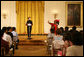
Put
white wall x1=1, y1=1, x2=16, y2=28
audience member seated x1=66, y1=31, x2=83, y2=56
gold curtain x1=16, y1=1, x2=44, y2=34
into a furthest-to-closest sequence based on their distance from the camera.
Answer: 1. gold curtain x1=16, y1=1, x2=44, y2=34
2. white wall x1=1, y1=1, x2=16, y2=28
3. audience member seated x1=66, y1=31, x2=83, y2=56

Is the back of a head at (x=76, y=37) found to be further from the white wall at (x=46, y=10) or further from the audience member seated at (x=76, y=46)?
the white wall at (x=46, y=10)

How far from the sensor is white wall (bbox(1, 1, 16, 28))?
Result: 575 inches

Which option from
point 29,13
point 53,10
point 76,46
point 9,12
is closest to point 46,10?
point 53,10

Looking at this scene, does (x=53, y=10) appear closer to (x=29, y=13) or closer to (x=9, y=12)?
(x=29, y=13)

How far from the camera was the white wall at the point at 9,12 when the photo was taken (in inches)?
575

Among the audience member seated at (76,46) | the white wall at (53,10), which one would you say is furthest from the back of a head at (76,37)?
the white wall at (53,10)

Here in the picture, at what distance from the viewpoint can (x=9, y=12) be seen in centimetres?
1462

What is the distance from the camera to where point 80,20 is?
15.0 metres

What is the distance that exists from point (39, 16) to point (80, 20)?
343cm

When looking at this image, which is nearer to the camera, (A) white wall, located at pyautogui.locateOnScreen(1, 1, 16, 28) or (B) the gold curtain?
(A) white wall, located at pyautogui.locateOnScreen(1, 1, 16, 28)

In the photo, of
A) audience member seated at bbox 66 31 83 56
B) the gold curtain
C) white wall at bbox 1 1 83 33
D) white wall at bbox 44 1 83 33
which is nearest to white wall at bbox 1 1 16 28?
white wall at bbox 1 1 83 33

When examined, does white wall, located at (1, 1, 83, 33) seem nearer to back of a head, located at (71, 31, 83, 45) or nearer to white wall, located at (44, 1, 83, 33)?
white wall, located at (44, 1, 83, 33)

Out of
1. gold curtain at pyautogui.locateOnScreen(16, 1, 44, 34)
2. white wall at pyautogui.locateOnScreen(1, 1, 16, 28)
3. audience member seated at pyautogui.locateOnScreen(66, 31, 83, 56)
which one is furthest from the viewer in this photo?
gold curtain at pyautogui.locateOnScreen(16, 1, 44, 34)

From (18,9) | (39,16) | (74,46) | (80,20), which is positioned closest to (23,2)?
(18,9)
